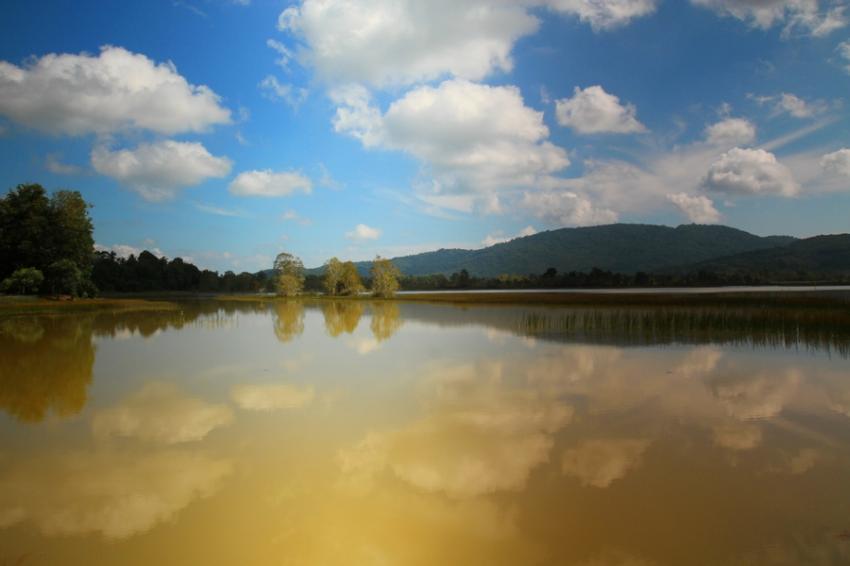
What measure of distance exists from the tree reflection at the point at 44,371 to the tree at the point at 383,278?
187 ft

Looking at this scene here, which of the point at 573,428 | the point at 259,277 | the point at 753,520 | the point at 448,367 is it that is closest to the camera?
the point at 753,520

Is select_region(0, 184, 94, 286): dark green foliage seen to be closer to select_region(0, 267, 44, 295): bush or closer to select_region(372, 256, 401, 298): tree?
select_region(0, 267, 44, 295): bush

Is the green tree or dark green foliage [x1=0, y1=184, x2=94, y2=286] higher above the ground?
dark green foliage [x1=0, y1=184, x2=94, y2=286]

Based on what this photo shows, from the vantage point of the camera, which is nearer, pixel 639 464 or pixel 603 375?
pixel 639 464

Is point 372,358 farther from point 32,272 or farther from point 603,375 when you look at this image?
point 32,272

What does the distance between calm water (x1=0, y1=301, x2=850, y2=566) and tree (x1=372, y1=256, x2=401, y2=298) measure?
65.9m

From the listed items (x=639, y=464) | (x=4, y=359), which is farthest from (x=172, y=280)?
(x=639, y=464)

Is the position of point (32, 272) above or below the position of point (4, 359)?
above

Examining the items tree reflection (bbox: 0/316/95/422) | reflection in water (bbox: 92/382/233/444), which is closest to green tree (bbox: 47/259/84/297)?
tree reflection (bbox: 0/316/95/422)

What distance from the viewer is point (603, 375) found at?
14672 millimetres


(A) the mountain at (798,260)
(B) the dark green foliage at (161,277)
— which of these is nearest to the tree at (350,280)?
(B) the dark green foliage at (161,277)

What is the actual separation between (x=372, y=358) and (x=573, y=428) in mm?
10363

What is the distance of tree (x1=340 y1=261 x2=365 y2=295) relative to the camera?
91.2m

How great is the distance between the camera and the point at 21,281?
4644 centimetres
